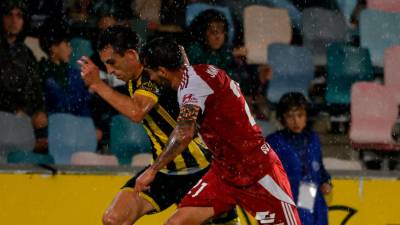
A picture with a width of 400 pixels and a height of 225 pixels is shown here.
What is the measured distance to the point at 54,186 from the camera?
5.90 m

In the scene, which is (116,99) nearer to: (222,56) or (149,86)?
(149,86)

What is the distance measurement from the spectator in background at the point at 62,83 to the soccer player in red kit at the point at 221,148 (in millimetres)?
2570

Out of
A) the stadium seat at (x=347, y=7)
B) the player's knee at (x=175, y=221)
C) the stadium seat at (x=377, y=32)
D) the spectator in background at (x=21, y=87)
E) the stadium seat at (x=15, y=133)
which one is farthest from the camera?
the stadium seat at (x=347, y=7)

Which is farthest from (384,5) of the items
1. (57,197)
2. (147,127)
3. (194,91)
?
(194,91)

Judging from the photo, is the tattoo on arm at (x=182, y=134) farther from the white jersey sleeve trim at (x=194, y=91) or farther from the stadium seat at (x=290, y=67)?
the stadium seat at (x=290, y=67)

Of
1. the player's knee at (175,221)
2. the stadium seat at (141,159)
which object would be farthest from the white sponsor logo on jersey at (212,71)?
the stadium seat at (141,159)

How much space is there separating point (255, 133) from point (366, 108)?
139 inches

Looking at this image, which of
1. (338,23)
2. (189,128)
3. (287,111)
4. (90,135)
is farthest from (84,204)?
(338,23)

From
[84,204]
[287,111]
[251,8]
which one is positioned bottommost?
[84,204]

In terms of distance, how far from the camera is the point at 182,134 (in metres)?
4.16

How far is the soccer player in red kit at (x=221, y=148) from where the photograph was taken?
4.25 m

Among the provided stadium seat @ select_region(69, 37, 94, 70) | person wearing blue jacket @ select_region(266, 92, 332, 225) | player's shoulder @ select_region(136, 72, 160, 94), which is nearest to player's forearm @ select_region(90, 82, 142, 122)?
player's shoulder @ select_region(136, 72, 160, 94)

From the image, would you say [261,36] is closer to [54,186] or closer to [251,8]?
[251,8]

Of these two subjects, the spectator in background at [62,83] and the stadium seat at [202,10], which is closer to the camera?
the spectator in background at [62,83]
